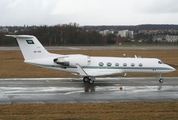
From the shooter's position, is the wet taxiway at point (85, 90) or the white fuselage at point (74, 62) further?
the white fuselage at point (74, 62)

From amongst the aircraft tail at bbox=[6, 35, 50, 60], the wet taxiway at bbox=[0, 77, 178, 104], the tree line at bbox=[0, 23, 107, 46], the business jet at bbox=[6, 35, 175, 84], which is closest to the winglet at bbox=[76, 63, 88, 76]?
the business jet at bbox=[6, 35, 175, 84]

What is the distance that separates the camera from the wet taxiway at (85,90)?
2094 cm

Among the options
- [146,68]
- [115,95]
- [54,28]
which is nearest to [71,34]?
[54,28]

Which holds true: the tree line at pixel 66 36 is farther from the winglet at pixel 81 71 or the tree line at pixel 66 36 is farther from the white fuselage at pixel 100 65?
the winglet at pixel 81 71

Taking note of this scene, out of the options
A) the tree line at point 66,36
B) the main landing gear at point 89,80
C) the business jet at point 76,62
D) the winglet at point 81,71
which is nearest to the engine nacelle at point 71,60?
the business jet at point 76,62

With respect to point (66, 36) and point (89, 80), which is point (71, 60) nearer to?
point (89, 80)

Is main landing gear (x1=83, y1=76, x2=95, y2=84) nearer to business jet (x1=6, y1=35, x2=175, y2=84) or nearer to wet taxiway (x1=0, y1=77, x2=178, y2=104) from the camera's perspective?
business jet (x1=6, y1=35, x2=175, y2=84)

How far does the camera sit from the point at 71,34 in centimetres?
12012

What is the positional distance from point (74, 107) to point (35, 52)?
11.9 meters

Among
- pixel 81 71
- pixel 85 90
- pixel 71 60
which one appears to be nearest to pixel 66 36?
pixel 71 60

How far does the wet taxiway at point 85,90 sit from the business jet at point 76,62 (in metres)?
1.02

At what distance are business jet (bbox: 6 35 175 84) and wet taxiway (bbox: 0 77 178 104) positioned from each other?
1021 millimetres

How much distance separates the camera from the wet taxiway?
20.9 metres

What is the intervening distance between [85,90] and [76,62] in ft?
14.7
